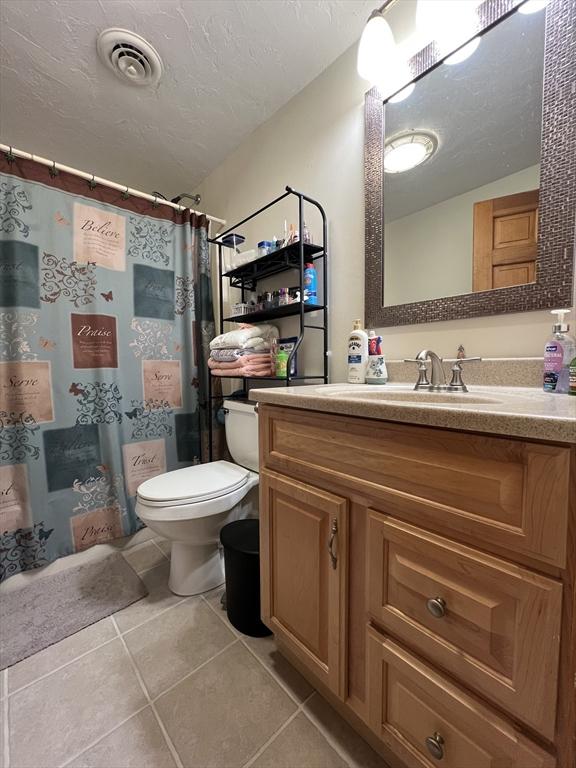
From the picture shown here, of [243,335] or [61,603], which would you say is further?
[243,335]

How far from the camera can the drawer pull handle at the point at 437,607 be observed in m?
0.52

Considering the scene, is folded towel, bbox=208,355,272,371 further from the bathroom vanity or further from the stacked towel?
the bathroom vanity

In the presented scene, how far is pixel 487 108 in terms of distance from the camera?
898mm

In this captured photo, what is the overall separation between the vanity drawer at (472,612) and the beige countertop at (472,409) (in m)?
0.20

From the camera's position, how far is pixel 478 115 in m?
0.92

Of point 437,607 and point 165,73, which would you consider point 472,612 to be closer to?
point 437,607

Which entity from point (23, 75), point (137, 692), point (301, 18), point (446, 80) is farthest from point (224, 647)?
point (23, 75)

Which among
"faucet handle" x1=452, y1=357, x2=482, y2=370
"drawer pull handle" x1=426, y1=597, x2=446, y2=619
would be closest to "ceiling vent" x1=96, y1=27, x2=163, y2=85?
"faucet handle" x1=452, y1=357, x2=482, y2=370

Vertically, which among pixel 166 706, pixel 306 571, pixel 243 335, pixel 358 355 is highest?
pixel 243 335

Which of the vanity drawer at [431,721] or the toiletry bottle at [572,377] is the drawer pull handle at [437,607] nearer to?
Answer: the vanity drawer at [431,721]

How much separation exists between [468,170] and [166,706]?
1.77 metres

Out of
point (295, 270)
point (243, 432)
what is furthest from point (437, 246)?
point (243, 432)

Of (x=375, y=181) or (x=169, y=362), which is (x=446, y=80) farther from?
(x=169, y=362)

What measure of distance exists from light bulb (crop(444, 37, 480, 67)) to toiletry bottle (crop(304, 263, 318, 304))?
29.2 inches
